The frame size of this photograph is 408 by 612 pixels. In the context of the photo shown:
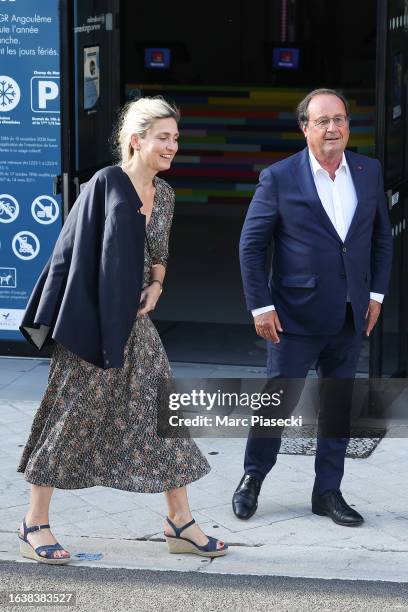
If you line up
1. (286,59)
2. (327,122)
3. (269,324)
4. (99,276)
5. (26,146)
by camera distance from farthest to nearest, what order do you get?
(286,59) → (26,146) → (269,324) → (327,122) → (99,276)

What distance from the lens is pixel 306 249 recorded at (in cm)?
549

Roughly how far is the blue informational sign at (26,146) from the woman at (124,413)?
2938 mm

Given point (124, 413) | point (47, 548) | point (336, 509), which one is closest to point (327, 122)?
point (124, 413)

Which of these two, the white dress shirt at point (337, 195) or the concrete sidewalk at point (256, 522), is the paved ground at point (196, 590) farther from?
the white dress shirt at point (337, 195)

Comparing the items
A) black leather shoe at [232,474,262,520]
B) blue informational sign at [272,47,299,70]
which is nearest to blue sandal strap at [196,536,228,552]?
black leather shoe at [232,474,262,520]

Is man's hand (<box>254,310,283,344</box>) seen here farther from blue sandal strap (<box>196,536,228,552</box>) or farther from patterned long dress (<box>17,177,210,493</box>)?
blue sandal strap (<box>196,536,228,552</box>)

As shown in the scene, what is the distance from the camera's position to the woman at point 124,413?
5.12m

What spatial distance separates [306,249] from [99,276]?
95 centimetres

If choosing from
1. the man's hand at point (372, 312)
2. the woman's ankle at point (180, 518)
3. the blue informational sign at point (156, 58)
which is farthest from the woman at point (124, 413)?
the blue informational sign at point (156, 58)

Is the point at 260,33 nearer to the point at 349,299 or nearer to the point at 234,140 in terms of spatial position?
the point at 234,140

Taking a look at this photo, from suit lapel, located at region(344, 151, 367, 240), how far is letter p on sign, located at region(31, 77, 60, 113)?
9.35 ft

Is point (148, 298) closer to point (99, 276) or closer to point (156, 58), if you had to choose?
point (99, 276)

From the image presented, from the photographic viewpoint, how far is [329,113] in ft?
17.9

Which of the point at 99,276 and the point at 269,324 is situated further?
the point at 269,324
